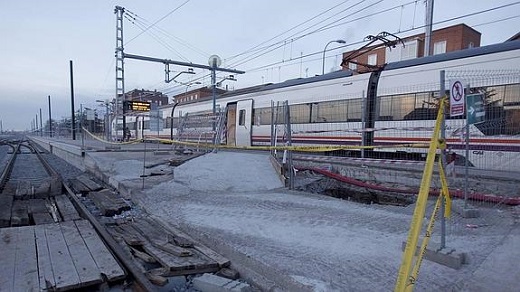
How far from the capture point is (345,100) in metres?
14.5

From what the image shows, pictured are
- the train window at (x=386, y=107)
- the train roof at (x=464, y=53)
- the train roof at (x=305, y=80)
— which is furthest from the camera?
the train roof at (x=305, y=80)

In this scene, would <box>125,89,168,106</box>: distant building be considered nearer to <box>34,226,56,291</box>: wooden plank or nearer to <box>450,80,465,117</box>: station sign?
<box>34,226,56,291</box>: wooden plank

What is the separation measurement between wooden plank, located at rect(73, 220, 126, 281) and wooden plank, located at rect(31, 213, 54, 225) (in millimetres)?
1274

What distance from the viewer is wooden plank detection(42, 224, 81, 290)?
3.94 metres

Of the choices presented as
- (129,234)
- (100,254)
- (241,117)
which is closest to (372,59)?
(241,117)

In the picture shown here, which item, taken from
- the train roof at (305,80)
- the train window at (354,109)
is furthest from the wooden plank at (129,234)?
the train roof at (305,80)

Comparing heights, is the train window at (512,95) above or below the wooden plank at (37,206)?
above

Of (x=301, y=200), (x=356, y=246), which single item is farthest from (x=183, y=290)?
(x=301, y=200)

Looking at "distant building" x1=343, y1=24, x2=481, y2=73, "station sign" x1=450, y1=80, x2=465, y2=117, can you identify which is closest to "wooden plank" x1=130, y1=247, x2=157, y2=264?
"station sign" x1=450, y1=80, x2=465, y2=117

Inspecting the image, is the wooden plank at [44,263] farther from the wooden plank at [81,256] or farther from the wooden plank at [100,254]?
the wooden plank at [100,254]

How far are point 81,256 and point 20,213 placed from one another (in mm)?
3703

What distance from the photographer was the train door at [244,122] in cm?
2002

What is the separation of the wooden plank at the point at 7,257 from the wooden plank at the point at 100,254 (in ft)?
2.93

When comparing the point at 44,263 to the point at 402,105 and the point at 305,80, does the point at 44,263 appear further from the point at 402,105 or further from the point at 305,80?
the point at 305,80
